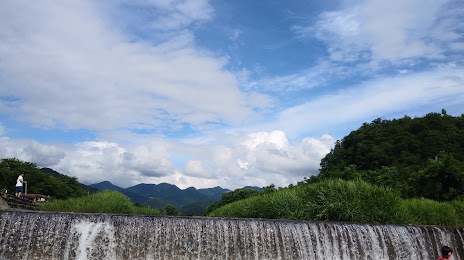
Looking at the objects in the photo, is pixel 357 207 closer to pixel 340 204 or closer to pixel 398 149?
pixel 340 204

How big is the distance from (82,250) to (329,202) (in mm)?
7408

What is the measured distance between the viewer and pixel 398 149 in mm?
34375

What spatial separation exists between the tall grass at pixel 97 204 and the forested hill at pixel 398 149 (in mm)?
12293

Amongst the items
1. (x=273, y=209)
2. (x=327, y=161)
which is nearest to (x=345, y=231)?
(x=273, y=209)

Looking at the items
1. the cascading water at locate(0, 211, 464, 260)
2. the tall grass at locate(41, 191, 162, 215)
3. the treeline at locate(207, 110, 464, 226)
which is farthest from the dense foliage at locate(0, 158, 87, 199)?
the cascading water at locate(0, 211, 464, 260)

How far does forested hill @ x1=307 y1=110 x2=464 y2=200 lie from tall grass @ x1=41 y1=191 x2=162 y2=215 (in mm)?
12293

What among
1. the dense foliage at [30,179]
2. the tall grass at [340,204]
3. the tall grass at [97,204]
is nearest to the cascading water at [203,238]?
the tall grass at [340,204]

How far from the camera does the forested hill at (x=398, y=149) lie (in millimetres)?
23688

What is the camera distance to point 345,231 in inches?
408

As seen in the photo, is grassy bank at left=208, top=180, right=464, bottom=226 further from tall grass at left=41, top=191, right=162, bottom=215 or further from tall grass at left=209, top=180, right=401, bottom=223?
tall grass at left=41, top=191, right=162, bottom=215

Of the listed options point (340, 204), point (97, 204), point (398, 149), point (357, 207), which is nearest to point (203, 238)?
point (340, 204)

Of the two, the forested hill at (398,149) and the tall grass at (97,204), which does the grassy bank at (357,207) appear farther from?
the tall grass at (97,204)

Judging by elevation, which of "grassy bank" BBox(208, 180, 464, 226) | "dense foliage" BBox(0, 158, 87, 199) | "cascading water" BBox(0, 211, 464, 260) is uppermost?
"dense foliage" BBox(0, 158, 87, 199)

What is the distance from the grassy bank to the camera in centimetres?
1198
